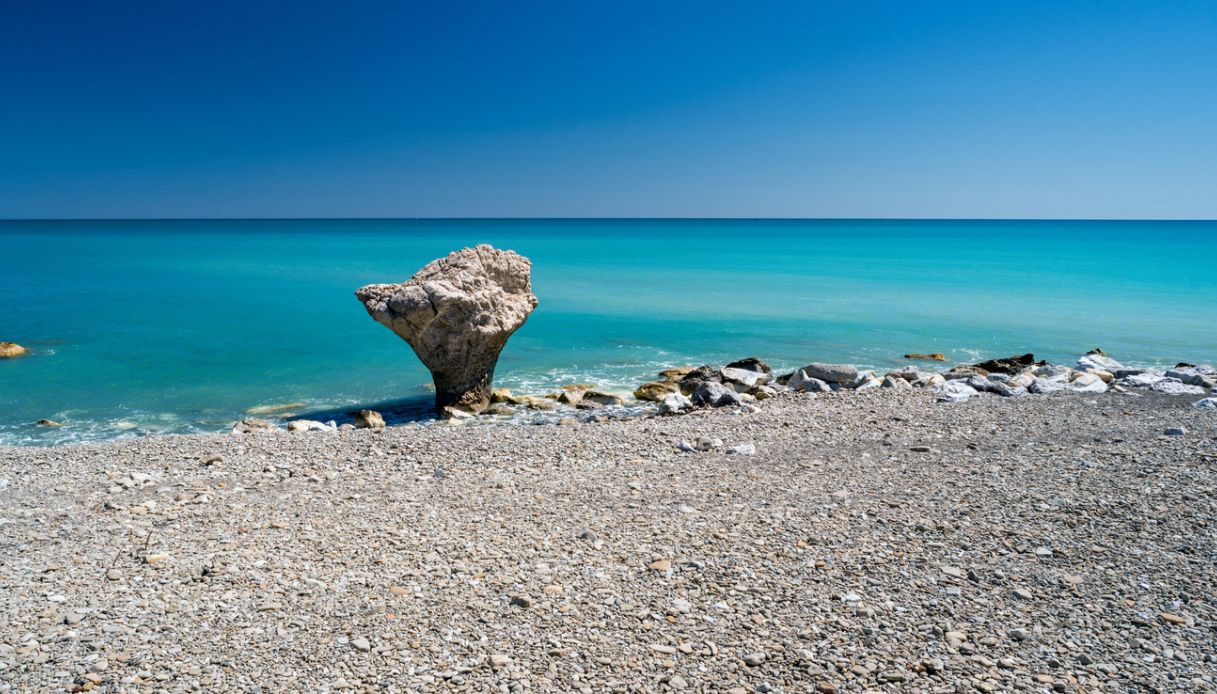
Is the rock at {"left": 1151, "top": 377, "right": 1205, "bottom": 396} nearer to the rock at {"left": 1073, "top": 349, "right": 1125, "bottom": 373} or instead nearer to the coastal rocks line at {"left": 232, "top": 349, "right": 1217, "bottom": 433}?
the coastal rocks line at {"left": 232, "top": 349, "right": 1217, "bottom": 433}

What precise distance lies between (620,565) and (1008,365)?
46.0ft

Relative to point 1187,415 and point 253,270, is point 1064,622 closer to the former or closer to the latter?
point 1187,415

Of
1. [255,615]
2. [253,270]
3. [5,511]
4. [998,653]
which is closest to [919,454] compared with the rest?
[998,653]

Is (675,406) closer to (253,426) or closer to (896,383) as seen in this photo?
(896,383)

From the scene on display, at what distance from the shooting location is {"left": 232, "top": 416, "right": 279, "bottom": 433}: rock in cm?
1179

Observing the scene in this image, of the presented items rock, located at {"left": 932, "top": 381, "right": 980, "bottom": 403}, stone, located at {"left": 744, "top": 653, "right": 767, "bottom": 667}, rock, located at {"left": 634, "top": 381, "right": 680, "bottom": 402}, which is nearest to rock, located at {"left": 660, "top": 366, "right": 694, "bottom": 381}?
rock, located at {"left": 634, "top": 381, "right": 680, "bottom": 402}

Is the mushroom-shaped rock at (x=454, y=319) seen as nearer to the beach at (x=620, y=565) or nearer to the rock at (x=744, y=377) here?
the beach at (x=620, y=565)

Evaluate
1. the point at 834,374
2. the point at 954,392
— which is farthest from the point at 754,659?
the point at 834,374

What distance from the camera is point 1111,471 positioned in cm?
803

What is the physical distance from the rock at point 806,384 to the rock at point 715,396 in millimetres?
2272

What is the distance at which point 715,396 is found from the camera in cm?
1232

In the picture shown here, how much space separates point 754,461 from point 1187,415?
655 cm

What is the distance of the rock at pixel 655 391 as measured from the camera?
1448cm

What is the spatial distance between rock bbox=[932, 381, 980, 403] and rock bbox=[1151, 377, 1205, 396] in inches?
126
